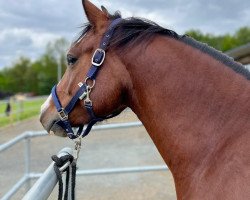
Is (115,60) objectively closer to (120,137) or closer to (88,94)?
(88,94)

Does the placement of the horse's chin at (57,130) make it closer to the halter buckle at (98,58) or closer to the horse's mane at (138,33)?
the halter buckle at (98,58)

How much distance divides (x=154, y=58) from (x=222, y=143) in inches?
23.2

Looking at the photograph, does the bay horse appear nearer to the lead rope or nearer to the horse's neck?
the horse's neck

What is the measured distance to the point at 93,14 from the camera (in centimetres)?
238

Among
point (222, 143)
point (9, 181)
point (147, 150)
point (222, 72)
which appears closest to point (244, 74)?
point (222, 72)

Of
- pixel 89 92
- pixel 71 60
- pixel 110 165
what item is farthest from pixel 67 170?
pixel 110 165

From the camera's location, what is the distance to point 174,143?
2174 millimetres

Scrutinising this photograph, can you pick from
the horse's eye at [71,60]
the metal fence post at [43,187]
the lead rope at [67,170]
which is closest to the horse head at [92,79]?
the horse's eye at [71,60]

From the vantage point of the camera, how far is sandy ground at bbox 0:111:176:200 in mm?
5531

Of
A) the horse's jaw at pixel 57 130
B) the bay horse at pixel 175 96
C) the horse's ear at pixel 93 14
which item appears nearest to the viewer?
the bay horse at pixel 175 96

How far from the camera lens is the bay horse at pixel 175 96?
1.98m

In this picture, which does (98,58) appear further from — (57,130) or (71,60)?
(57,130)

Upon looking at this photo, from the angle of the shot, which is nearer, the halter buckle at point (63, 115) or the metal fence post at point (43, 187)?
the metal fence post at point (43, 187)

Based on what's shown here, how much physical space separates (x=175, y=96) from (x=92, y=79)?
49 centimetres
